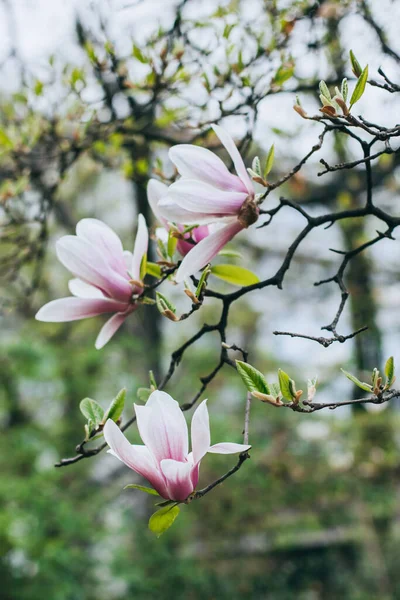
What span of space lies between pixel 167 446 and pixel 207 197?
18cm

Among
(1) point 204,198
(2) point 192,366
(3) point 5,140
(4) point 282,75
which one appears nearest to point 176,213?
(1) point 204,198

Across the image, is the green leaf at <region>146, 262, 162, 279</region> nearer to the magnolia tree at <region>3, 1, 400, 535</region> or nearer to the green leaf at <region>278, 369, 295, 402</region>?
the magnolia tree at <region>3, 1, 400, 535</region>

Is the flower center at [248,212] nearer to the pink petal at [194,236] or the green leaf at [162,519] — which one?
the pink petal at [194,236]

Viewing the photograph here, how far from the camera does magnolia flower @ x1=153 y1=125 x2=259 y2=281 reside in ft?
1.36

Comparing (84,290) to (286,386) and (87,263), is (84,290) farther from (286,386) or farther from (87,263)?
(286,386)

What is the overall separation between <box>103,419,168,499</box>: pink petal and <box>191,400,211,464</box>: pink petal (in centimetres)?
3

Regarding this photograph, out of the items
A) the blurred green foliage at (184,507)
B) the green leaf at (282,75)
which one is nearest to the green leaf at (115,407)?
the green leaf at (282,75)

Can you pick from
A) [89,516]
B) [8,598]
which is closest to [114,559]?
[89,516]

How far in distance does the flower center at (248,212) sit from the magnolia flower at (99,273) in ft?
0.29

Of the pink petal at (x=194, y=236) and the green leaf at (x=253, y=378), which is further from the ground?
the pink petal at (x=194, y=236)

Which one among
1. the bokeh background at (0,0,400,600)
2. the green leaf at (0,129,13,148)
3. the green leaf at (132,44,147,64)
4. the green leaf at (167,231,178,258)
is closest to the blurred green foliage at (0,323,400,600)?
the bokeh background at (0,0,400,600)

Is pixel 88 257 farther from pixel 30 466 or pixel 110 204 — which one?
pixel 110 204

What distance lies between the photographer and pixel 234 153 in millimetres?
424

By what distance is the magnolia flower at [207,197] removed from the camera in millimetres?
413
